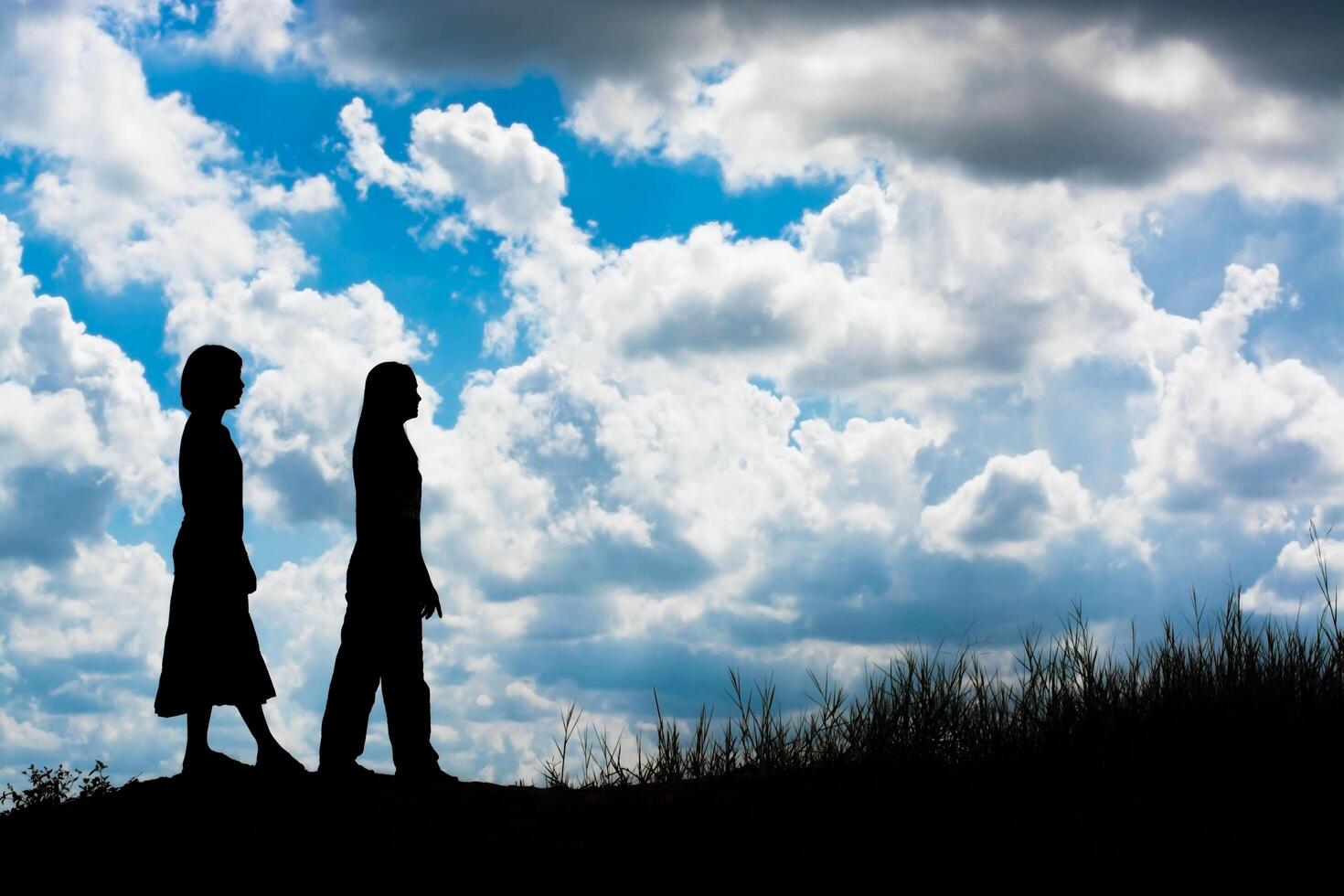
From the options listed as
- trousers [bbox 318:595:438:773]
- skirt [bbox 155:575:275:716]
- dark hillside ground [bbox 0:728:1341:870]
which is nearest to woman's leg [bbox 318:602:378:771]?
trousers [bbox 318:595:438:773]

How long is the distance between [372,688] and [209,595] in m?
1.08

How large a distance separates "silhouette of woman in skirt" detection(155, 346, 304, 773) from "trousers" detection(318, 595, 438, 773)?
0.34 metres

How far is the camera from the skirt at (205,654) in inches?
282

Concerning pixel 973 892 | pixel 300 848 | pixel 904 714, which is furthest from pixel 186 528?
pixel 973 892

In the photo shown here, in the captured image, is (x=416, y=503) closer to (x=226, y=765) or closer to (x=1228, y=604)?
(x=226, y=765)

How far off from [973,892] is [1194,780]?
1.80 metres

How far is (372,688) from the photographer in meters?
7.55

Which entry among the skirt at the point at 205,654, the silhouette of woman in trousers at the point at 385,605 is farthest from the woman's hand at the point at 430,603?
the skirt at the point at 205,654

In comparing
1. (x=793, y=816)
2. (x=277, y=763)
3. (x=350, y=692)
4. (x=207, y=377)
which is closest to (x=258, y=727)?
(x=277, y=763)

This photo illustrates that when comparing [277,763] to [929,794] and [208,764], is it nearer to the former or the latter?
[208,764]

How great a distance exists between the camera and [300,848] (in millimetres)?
6094

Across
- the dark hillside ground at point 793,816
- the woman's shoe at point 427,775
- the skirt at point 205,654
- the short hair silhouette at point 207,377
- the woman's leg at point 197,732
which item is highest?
the short hair silhouette at point 207,377

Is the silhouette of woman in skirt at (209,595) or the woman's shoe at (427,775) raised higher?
the silhouette of woman in skirt at (209,595)

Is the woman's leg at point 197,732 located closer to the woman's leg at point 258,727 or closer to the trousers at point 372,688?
the woman's leg at point 258,727
